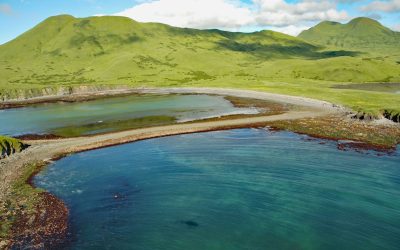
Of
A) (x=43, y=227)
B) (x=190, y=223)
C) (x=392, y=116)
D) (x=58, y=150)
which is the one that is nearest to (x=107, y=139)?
(x=58, y=150)

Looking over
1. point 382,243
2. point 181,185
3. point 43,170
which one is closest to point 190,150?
point 181,185

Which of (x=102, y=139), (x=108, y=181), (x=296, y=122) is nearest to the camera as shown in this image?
(x=108, y=181)

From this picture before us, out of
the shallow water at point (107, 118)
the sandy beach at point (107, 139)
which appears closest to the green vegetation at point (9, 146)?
the sandy beach at point (107, 139)

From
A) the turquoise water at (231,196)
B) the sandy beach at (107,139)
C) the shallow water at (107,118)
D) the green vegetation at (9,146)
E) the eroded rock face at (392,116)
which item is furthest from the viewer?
the shallow water at (107,118)

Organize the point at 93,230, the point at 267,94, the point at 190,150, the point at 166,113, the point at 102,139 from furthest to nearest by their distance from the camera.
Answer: the point at 267,94 → the point at 166,113 → the point at 102,139 → the point at 190,150 → the point at 93,230

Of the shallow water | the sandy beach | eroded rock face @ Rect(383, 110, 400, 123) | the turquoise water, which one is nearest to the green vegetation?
the sandy beach

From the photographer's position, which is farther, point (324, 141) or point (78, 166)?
point (324, 141)

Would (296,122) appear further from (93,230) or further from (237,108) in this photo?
(93,230)

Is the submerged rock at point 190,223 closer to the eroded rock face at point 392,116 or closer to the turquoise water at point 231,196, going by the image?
the turquoise water at point 231,196

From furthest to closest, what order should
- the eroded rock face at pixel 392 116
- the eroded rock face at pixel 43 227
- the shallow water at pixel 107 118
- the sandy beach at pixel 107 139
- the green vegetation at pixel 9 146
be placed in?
1. the shallow water at pixel 107 118
2. the eroded rock face at pixel 392 116
3. the green vegetation at pixel 9 146
4. the sandy beach at pixel 107 139
5. the eroded rock face at pixel 43 227
